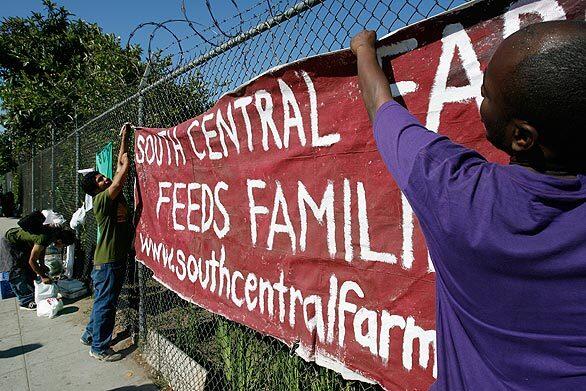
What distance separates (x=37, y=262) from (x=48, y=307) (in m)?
0.64

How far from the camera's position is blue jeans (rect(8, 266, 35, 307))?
20.7 ft

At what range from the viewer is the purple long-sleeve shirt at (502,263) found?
854 mm

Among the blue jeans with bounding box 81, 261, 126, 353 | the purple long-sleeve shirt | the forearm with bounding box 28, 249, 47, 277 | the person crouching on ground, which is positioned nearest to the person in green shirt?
the blue jeans with bounding box 81, 261, 126, 353

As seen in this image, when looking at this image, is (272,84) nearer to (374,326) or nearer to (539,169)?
(374,326)

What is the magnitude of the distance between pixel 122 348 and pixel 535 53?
490 cm

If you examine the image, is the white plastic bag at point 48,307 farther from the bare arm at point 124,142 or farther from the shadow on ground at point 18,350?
the bare arm at point 124,142

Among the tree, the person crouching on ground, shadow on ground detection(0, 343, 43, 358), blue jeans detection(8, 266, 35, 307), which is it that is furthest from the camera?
the tree

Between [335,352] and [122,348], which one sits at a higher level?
[335,352]

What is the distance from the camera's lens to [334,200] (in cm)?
187

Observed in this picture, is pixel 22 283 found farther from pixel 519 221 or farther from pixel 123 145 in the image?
pixel 519 221

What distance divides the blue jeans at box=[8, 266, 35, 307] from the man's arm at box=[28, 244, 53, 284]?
378 mm

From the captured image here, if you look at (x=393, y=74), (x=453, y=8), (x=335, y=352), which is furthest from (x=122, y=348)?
(x=453, y=8)

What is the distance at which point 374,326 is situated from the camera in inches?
67.6

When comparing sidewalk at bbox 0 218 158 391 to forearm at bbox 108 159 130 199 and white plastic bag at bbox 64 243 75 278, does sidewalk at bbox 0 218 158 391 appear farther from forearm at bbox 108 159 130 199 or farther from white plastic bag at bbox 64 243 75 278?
forearm at bbox 108 159 130 199
